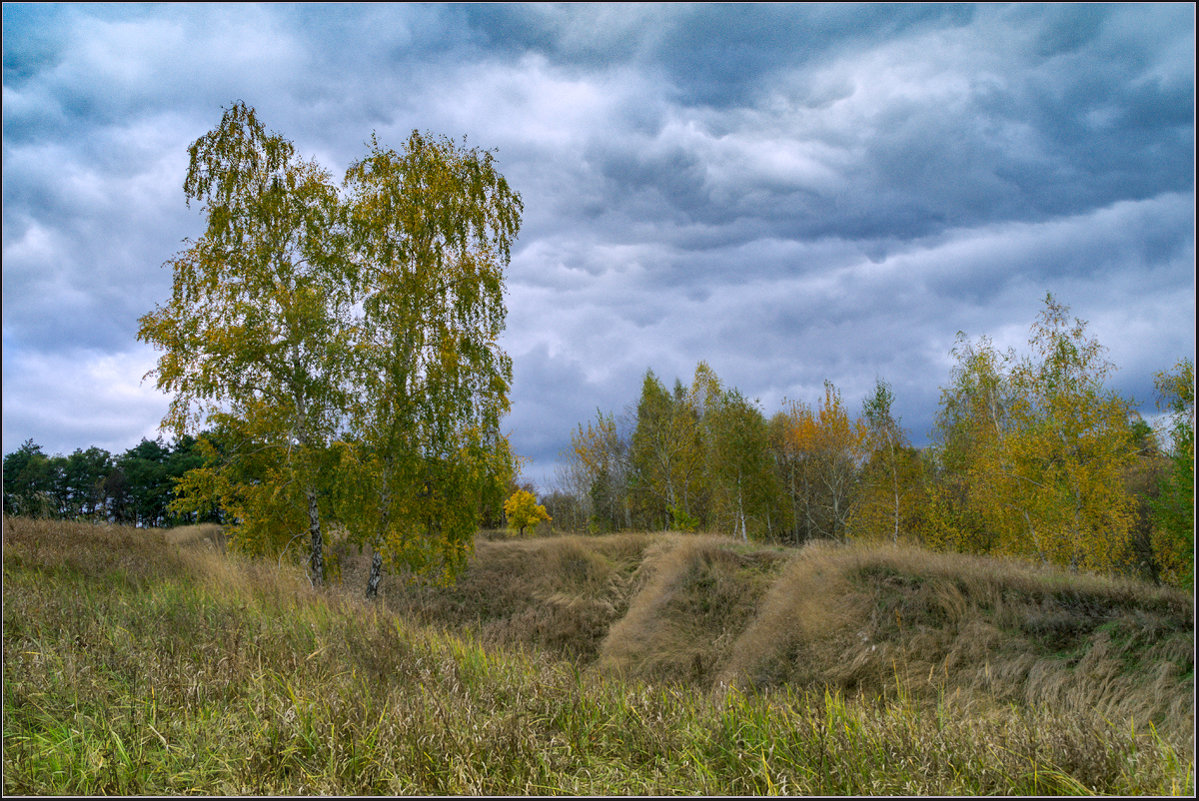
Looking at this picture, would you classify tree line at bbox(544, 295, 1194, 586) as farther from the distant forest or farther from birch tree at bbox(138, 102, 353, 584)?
birch tree at bbox(138, 102, 353, 584)

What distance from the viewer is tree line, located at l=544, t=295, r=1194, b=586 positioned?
1775cm

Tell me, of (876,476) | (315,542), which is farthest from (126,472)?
(876,476)

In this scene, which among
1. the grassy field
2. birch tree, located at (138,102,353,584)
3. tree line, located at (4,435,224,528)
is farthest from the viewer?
tree line, located at (4,435,224,528)

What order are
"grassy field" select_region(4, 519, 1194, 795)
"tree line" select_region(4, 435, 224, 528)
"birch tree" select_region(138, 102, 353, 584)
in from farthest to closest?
1. "tree line" select_region(4, 435, 224, 528)
2. "birch tree" select_region(138, 102, 353, 584)
3. "grassy field" select_region(4, 519, 1194, 795)

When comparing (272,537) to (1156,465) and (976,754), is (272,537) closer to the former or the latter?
(976,754)

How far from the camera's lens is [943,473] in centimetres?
3356

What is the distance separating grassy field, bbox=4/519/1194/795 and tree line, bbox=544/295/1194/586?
8.47 ft

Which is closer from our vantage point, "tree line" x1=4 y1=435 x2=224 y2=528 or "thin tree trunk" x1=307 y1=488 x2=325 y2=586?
"thin tree trunk" x1=307 y1=488 x2=325 y2=586

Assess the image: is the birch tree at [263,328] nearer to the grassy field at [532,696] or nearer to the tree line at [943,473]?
the grassy field at [532,696]

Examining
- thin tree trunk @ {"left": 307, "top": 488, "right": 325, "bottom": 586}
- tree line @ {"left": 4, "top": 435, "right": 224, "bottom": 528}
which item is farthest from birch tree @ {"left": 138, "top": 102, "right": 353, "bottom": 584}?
tree line @ {"left": 4, "top": 435, "right": 224, "bottom": 528}

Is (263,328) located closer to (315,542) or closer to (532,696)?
(315,542)

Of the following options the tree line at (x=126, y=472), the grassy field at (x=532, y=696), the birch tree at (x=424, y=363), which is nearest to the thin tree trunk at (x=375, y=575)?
the birch tree at (x=424, y=363)

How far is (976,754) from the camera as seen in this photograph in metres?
3.12

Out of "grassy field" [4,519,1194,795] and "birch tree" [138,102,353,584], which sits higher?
"birch tree" [138,102,353,584]
